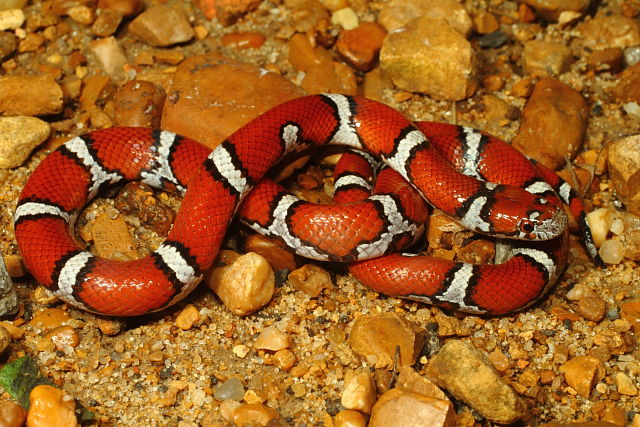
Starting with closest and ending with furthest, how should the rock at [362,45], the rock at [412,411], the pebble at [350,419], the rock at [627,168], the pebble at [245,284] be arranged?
the rock at [412,411], the pebble at [350,419], the pebble at [245,284], the rock at [627,168], the rock at [362,45]

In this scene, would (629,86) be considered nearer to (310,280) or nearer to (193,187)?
(310,280)

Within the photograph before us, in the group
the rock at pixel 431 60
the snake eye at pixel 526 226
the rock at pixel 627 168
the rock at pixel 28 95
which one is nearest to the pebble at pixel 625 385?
the snake eye at pixel 526 226

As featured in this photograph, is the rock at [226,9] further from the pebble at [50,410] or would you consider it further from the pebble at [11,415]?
the pebble at [11,415]

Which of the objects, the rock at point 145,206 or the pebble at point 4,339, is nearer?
the pebble at point 4,339

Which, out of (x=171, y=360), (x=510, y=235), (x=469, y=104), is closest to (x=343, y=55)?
(x=469, y=104)

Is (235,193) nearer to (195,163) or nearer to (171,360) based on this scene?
(195,163)

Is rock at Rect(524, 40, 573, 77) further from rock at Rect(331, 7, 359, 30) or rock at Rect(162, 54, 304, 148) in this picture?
rock at Rect(162, 54, 304, 148)
